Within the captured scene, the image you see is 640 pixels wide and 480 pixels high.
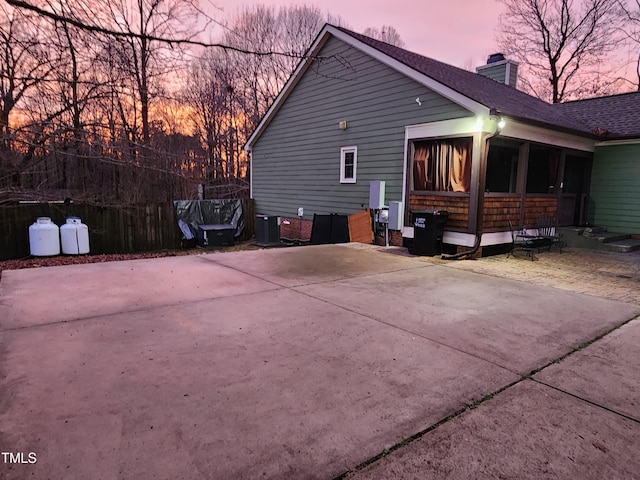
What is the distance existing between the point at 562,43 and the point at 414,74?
55.2 ft

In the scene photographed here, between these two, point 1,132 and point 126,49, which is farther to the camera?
point 1,132

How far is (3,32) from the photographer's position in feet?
12.5

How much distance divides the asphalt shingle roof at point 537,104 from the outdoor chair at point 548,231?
1.99m

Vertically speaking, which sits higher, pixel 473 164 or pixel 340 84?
pixel 340 84

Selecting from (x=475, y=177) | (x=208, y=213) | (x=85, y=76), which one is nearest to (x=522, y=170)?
(x=475, y=177)

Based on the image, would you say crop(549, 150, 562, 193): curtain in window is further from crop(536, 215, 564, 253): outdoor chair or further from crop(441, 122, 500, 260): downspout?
crop(441, 122, 500, 260): downspout

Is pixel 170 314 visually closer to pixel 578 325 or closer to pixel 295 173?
pixel 578 325

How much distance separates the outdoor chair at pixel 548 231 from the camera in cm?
841

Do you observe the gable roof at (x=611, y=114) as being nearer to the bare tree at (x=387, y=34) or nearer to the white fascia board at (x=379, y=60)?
the white fascia board at (x=379, y=60)

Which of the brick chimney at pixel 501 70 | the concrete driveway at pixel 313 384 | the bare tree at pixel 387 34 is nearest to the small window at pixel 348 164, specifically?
the concrete driveway at pixel 313 384

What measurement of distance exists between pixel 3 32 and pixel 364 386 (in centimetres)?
470

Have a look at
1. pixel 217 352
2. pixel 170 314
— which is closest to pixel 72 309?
pixel 170 314

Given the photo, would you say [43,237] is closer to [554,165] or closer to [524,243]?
[524,243]

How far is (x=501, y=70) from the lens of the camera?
1277cm
